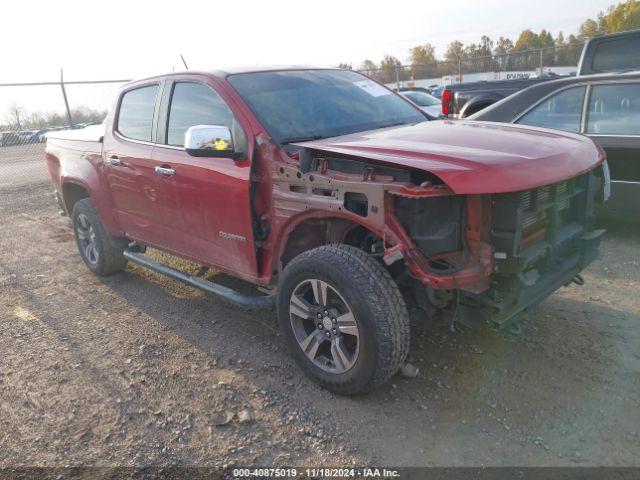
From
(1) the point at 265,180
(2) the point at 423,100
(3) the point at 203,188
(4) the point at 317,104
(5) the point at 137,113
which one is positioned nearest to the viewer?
(1) the point at 265,180

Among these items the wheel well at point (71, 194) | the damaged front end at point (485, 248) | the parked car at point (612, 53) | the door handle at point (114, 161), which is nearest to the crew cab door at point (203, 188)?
the door handle at point (114, 161)

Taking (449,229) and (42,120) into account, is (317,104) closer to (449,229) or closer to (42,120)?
(449,229)

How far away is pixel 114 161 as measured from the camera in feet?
15.7

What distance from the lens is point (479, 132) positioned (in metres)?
3.37

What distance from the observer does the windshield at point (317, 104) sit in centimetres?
365

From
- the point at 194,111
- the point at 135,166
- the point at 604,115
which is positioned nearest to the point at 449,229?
the point at 194,111

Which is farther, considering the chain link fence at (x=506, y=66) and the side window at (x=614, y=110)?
the chain link fence at (x=506, y=66)

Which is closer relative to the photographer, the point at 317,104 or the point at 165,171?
the point at 317,104

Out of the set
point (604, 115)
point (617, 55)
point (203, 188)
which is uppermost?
point (617, 55)

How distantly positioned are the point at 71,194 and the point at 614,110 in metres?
5.42

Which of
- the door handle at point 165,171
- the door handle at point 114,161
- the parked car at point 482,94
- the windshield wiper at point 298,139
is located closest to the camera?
the windshield wiper at point 298,139

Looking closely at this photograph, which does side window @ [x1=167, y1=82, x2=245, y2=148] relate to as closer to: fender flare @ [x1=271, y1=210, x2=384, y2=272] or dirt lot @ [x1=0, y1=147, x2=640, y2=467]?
fender flare @ [x1=271, y1=210, x2=384, y2=272]

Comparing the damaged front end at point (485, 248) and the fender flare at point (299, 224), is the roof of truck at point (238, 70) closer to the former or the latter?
the fender flare at point (299, 224)

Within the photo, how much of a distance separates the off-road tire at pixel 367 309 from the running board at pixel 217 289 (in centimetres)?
60
